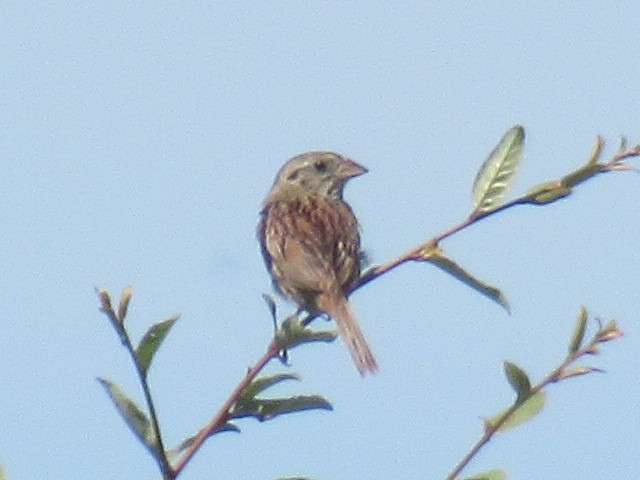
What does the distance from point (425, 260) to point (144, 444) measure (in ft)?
1.89

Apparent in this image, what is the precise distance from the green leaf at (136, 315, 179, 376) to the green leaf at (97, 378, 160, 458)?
0.32 ft

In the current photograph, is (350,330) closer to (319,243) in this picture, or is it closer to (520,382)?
(319,243)

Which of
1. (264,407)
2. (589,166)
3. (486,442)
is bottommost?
(486,442)

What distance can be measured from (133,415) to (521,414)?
60 cm

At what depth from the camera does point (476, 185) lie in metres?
2.30

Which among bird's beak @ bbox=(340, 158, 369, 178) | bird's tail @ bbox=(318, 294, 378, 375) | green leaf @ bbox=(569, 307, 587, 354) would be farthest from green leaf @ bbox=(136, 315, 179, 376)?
bird's beak @ bbox=(340, 158, 369, 178)

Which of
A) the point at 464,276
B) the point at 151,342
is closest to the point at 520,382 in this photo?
the point at 464,276

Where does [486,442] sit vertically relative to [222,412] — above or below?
below

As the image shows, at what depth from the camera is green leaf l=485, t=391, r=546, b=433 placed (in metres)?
2.12

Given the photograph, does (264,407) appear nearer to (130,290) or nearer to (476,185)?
(130,290)

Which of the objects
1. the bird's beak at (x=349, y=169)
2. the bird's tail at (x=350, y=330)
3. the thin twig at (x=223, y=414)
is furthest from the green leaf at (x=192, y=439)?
the bird's beak at (x=349, y=169)

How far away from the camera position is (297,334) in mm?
2154

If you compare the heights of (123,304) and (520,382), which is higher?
(123,304)

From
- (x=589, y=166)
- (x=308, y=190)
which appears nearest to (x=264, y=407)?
(x=589, y=166)
